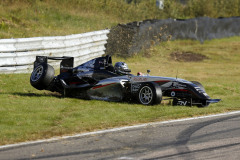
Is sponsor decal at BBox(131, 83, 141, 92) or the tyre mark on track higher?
sponsor decal at BBox(131, 83, 141, 92)

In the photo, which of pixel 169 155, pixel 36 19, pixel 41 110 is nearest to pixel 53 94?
pixel 41 110

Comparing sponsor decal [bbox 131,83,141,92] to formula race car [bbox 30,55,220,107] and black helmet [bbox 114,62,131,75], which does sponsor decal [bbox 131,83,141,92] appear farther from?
black helmet [bbox 114,62,131,75]

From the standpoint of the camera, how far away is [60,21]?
2656cm

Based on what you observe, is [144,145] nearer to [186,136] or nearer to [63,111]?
[186,136]

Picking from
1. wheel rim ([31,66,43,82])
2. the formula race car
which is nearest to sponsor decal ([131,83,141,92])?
the formula race car

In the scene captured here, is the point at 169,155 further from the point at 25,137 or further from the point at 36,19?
the point at 36,19

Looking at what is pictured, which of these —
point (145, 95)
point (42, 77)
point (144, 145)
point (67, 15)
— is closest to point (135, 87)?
point (145, 95)

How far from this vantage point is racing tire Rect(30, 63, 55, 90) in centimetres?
1187

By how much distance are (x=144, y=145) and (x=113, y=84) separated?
188 inches

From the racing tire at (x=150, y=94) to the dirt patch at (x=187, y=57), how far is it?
575 inches

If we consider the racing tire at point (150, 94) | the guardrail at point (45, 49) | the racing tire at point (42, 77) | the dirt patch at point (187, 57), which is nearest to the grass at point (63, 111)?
the racing tire at point (150, 94)

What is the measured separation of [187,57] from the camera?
26.9 metres

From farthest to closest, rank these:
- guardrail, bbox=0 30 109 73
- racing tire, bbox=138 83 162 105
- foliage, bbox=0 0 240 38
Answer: foliage, bbox=0 0 240 38 < guardrail, bbox=0 30 109 73 < racing tire, bbox=138 83 162 105

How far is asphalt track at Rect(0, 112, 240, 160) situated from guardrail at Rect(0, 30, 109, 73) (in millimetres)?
8185
